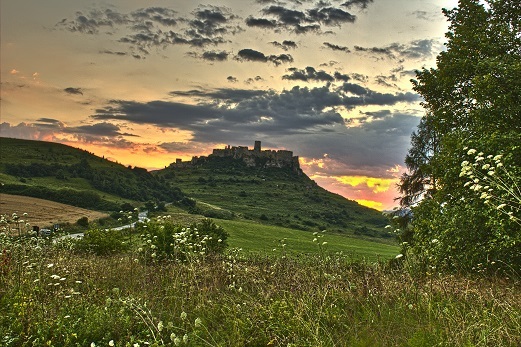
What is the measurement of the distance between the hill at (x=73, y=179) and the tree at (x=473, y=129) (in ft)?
386

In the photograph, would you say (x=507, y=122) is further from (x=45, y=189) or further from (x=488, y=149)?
(x=45, y=189)

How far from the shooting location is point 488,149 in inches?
587

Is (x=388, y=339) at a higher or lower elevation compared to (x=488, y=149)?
lower

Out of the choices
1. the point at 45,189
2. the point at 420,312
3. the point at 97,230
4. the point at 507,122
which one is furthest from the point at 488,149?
the point at 45,189

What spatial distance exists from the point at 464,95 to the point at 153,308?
1965 cm

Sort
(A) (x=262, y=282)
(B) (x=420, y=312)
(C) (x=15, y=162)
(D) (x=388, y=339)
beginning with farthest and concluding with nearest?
(C) (x=15, y=162), (A) (x=262, y=282), (B) (x=420, y=312), (D) (x=388, y=339)

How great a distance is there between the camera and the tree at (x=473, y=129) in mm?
14523

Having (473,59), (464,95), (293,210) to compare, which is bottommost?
(293,210)

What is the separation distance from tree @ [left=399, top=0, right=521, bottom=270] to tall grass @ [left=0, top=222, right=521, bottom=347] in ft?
9.22

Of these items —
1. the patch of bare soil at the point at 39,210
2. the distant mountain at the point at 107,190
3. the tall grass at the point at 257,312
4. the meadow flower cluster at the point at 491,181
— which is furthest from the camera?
the distant mountain at the point at 107,190

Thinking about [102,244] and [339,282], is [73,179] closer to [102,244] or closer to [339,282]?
[102,244]

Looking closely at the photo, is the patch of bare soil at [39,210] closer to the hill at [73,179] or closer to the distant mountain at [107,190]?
the hill at [73,179]

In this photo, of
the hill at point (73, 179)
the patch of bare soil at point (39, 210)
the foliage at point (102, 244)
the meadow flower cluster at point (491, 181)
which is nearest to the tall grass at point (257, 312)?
the meadow flower cluster at point (491, 181)

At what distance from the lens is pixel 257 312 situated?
777 cm
